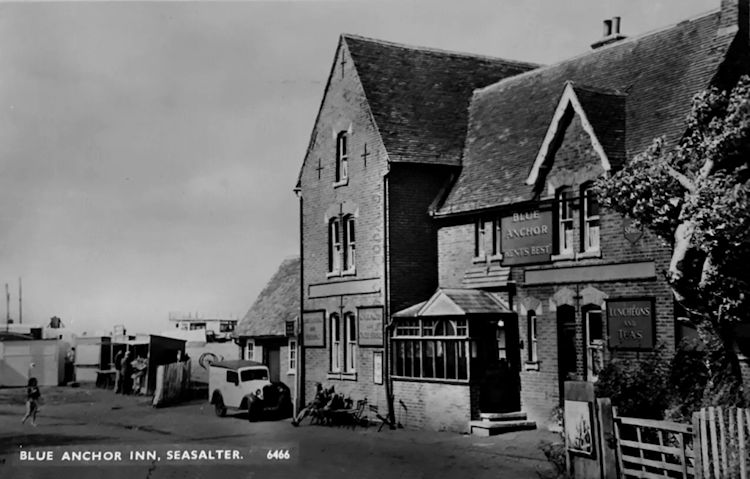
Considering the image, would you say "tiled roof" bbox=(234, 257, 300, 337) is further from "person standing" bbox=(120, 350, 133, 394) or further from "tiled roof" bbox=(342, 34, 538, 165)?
"tiled roof" bbox=(342, 34, 538, 165)

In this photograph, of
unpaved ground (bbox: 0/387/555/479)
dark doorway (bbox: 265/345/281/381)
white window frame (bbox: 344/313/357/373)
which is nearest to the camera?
unpaved ground (bbox: 0/387/555/479)

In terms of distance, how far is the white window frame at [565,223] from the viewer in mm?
24656

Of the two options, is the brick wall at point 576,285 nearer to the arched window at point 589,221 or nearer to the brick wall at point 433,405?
the arched window at point 589,221

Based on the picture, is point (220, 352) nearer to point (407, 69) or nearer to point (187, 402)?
point (187, 402)

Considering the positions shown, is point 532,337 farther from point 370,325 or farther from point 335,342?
point 335,342

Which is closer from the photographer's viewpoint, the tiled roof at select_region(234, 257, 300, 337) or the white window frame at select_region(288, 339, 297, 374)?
the white window frame at select_region(288, 339, 297, 374)

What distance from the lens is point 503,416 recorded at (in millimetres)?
25359

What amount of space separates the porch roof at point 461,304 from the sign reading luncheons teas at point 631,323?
3.97 m

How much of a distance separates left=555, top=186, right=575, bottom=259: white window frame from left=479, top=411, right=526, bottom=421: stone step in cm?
466

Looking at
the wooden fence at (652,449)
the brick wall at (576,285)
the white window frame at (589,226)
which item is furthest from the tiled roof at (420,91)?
the wooden fence at (652,449)

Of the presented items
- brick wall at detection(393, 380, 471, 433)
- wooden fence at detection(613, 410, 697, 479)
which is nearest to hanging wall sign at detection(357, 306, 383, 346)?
brick wall at detection(393, 380, 471, 433)

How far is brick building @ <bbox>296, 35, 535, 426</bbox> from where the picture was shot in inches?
1180

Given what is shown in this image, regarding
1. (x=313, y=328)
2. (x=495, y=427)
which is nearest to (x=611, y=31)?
(x=495, y=427)

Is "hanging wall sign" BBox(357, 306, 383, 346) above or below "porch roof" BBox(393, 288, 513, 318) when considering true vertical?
below
